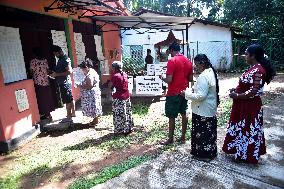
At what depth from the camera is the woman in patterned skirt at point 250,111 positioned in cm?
425

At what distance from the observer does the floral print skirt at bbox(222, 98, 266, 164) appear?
14.5 feet

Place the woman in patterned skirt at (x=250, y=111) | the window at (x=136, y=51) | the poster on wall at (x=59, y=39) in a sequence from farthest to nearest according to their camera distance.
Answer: the window at (x=136, y=51) → the poster on wall at (x=59, y=39) → the woman in patterned skirt at (x=250, y=111)

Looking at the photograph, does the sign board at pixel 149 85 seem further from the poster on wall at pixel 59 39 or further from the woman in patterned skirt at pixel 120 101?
the woman in patterned skirt at pixel 120 101

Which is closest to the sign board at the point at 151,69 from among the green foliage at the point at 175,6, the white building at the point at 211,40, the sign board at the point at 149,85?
the sign board at the point at 149,85

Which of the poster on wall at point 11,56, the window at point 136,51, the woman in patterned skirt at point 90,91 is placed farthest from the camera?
the window at point 136,51

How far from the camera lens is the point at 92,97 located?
269 inches

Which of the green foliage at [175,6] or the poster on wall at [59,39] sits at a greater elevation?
the green foliage at [175,6]

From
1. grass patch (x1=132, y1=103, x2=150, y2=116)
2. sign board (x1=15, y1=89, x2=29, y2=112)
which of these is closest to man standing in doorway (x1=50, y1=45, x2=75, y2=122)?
sign board (x1=15, y1=89, x2=29, y2=112)

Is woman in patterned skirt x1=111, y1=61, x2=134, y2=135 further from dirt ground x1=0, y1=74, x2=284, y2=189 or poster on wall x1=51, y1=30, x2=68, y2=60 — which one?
poster on wall x1=51, y1=30, x2=68, y2=60

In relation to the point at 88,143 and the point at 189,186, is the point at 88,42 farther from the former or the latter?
the point at 189,186

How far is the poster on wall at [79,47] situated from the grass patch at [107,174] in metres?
5.75

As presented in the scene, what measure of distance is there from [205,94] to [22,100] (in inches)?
154

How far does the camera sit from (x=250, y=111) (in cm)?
442

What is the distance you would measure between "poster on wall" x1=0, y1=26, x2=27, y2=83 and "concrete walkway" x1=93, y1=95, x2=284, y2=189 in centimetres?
337
